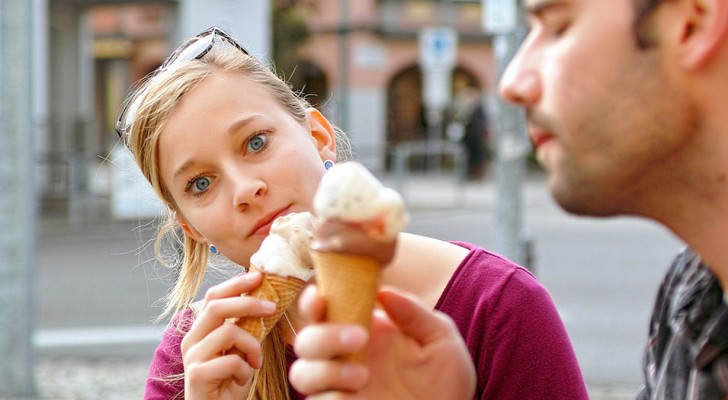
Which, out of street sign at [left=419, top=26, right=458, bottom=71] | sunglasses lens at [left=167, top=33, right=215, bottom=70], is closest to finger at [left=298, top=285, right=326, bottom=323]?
sunglasses lens at [left=167, top=33, right=215, bottom=70]

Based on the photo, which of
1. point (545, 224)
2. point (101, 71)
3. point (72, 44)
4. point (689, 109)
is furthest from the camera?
point (101, 71)

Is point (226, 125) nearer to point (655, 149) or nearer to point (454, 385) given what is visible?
point (454, 385)

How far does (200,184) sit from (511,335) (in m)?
0.59

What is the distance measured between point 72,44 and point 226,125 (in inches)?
701

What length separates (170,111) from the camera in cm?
196

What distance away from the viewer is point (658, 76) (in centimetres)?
111

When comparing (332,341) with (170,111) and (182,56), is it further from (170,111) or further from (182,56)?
(182,56)

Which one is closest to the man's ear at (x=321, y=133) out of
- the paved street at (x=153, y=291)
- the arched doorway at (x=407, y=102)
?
the paved street at (x=153, y=291)

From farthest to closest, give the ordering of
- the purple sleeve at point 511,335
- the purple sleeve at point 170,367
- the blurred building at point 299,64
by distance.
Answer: the blurred building at point 299,64, the purple sleeve at point 170,367, the purple sleeve at point 511,335

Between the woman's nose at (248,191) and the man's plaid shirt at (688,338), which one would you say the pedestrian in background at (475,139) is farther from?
the man's plaid shirt at (688,338)

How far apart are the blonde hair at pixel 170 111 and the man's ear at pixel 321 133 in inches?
1.1

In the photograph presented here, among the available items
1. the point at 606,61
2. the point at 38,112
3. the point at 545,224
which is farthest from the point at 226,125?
the point at 38,112

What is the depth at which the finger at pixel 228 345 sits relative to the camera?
1570 mm

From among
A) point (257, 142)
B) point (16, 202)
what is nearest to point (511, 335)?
point (257, 142)
